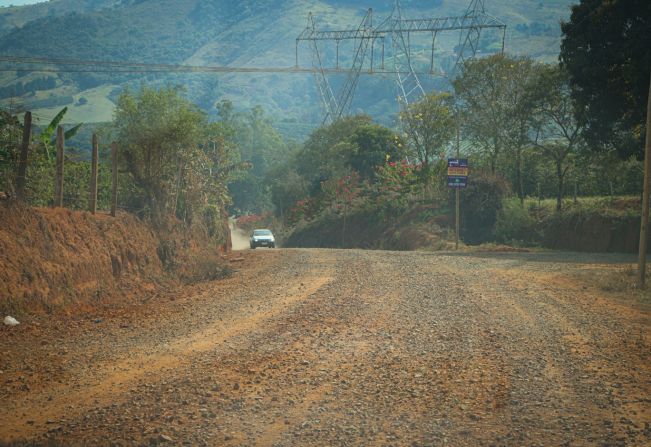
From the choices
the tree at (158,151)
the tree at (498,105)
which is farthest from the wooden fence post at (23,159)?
the tree at (498,105)

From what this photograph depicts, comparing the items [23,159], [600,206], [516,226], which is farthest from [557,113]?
[23,159]

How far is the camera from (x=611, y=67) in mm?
28797

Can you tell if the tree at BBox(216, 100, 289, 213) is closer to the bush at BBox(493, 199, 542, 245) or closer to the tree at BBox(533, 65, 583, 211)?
the tree at BBox(533, 65, 583, 211)

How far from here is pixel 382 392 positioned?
26.3 feet

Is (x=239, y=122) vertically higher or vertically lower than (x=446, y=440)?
higher

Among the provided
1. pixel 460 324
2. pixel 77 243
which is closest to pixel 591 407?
pixel 460 324

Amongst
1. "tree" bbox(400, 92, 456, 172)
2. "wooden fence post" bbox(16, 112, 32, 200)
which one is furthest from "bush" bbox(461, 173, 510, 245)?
"wooden fence post" bbox(16, 112, 32, 200)

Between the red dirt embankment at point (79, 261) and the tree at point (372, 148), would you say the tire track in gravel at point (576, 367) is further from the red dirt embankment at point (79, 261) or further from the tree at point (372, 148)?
the tree at point (372, 148)

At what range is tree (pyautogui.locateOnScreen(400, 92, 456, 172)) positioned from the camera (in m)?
49.6

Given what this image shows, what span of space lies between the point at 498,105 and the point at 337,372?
35.8 meters

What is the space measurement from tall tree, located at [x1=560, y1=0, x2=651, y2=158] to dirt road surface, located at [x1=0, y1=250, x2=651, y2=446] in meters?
14.6

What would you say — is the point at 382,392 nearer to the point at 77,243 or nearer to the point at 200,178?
the point at 77,243

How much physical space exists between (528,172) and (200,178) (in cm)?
2611

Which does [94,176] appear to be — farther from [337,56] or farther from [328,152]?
[328,152]
